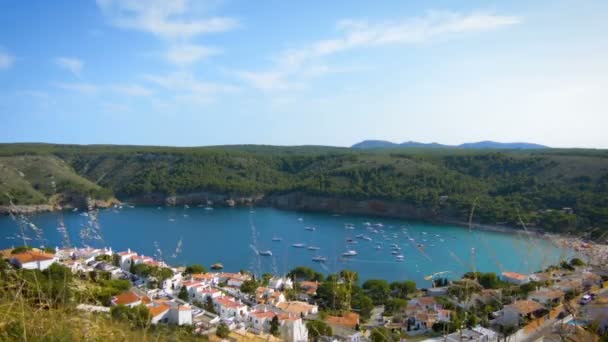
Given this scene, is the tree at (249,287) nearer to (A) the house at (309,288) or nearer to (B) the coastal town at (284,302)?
(B) the coastal town at (284,302)

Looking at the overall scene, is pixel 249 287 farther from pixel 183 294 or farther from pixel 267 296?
pixel 183 294

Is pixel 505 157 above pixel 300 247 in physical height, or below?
above

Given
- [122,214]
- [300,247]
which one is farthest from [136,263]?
[122,214]

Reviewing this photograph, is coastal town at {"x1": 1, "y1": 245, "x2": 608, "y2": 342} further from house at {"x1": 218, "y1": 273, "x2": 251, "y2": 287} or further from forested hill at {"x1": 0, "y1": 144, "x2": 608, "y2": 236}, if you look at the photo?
forested hill at {"x1": 0, "y1": 144, "x2": 608, "y2": 236}

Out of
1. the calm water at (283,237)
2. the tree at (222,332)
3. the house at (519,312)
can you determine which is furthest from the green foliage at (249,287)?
the house at (519,312)

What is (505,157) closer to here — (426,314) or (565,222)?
(565,222)
